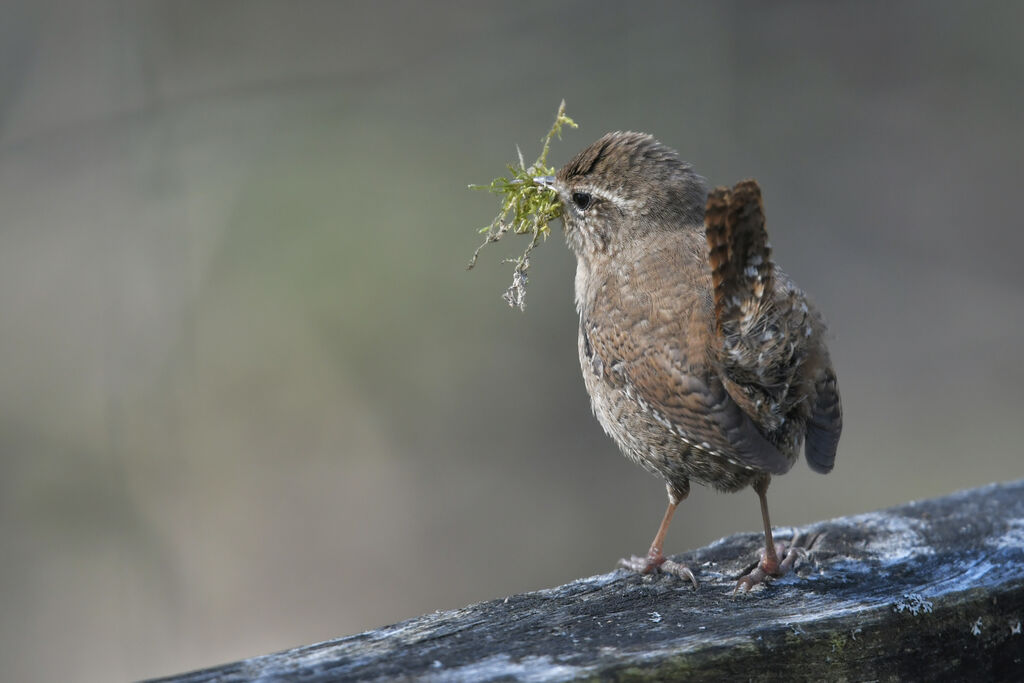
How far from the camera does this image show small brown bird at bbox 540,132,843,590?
2.46 metres

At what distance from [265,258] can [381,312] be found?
68 centimetres

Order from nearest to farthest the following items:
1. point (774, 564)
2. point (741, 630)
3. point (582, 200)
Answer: point (741, 630) → point (774, 564) → point (582, 200)

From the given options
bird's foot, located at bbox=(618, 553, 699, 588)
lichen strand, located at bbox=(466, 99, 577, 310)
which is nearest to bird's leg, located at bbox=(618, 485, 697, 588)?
bird's foot, located at bbox=(618, 553, 699, 588)

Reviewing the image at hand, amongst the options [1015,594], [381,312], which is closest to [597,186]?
[1015,594]

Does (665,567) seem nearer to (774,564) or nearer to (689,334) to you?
(774,564)

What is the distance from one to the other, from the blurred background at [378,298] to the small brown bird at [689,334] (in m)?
2.43

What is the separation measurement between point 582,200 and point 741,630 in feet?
5.41

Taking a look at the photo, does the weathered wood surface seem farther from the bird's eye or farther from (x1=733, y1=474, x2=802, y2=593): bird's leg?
the bird's eye

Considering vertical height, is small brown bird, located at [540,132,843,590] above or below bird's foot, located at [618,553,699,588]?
above

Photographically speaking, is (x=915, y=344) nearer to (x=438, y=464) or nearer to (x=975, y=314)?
(x=975, y=314)

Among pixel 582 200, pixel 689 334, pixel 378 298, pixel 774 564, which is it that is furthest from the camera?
pixel 378 298

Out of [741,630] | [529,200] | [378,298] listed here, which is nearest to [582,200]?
[529,200]

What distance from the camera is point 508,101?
235 inches

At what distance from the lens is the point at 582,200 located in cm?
320
